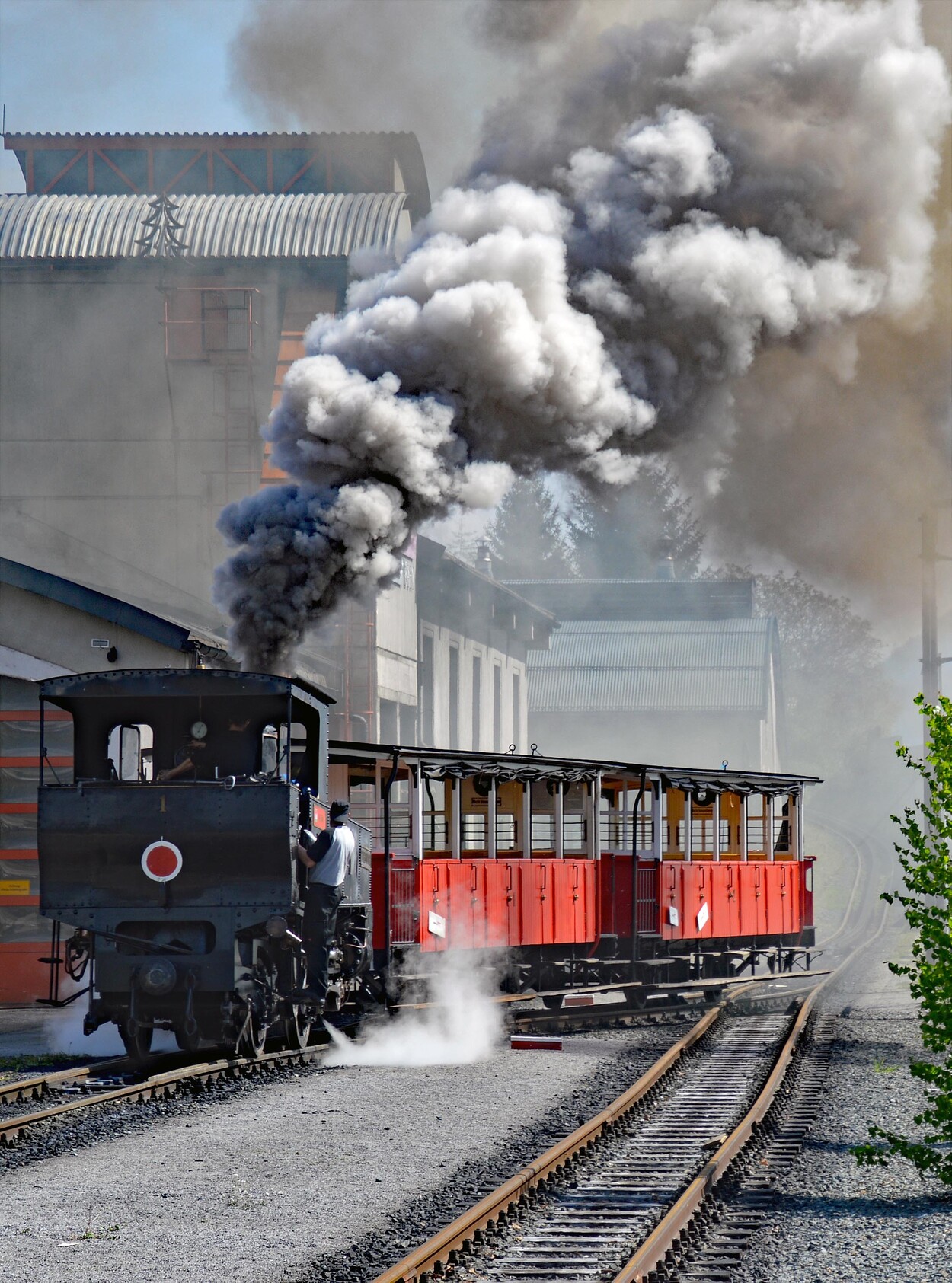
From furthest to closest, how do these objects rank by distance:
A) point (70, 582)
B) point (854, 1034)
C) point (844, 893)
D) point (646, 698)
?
point (646, 698) → point (844, 893) → point (70, 582) → point (854, 1034)

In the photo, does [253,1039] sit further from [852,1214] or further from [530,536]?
[530,536]

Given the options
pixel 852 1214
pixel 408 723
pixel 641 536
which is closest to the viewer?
pixel 852 1214

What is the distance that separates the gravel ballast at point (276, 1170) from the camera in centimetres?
741

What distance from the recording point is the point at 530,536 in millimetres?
101312

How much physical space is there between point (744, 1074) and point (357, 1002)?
393 centimetres

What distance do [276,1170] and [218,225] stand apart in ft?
95.9

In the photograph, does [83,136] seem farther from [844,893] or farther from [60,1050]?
[844,893]

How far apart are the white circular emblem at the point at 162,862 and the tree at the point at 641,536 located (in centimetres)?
5390

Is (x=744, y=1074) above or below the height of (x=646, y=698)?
below

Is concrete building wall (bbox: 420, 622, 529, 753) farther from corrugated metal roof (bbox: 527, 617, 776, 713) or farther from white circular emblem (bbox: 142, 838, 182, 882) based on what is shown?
white circular emblem (bbox: 142, 838, 182, 882)

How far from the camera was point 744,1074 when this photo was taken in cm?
1427

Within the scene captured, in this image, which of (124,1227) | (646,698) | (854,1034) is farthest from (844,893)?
(124,1227)

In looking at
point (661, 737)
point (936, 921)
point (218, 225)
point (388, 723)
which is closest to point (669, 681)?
point (661, 737)

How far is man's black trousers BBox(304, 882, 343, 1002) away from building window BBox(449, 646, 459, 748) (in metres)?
28.9
